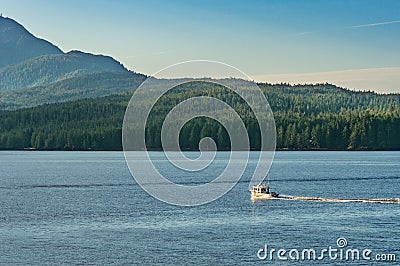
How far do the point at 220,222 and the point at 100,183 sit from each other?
49131mm

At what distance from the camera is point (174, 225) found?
70.2m

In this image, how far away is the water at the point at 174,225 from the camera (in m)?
57.1

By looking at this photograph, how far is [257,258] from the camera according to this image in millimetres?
55812

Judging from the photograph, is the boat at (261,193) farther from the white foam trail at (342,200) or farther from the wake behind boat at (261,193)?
the white foam trail at (342,200)

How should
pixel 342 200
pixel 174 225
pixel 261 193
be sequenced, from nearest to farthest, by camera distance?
pixel 174 225, pixel 342 200, pixel 261 193

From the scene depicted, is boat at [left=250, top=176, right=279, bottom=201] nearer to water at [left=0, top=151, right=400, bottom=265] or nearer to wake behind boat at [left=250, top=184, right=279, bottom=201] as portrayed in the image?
wake behind boat at [left=250, top=184, right=279, bottom=201]

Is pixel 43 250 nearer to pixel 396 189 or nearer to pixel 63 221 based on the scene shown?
pixel 63 221

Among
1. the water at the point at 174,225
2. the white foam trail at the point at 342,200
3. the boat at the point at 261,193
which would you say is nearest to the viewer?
the water at the point at 174,225

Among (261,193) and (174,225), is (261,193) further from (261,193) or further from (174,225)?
(174,225)

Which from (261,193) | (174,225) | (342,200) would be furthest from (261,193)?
(174,225)

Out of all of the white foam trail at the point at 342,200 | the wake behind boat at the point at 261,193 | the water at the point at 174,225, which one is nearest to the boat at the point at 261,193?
the wake behind boat at the point at 261,193

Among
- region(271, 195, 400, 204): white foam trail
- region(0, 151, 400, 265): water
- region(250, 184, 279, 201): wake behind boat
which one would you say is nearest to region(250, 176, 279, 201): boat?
region(250, 184, 279, 201): wake behind boat

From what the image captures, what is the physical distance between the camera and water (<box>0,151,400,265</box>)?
2247 inches

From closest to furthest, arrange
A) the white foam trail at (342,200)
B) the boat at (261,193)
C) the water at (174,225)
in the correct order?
1. the water at (174,225)
2. the white foam trail at (342,200)
3. the boat at (261,193)
